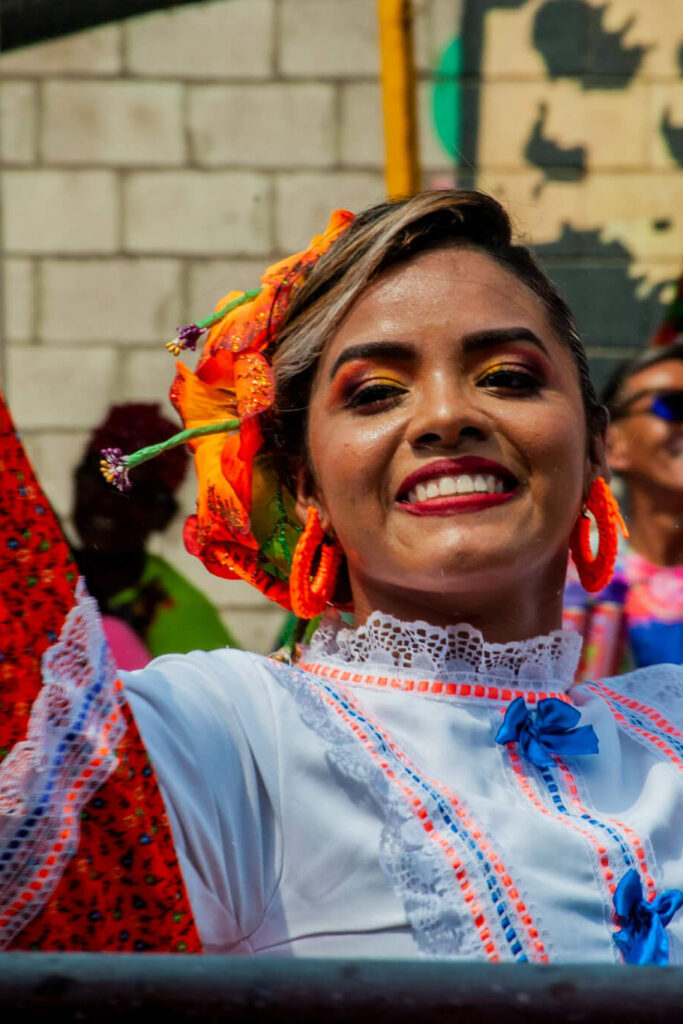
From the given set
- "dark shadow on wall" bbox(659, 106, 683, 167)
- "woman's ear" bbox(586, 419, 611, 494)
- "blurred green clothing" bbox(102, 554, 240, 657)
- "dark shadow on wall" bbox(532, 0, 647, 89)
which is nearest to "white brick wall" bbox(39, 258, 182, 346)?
"dark shadow on wall" bbox(532, 0, 647, 89)

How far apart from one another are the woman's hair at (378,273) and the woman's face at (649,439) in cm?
126

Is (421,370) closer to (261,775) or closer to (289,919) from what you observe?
(261,775)

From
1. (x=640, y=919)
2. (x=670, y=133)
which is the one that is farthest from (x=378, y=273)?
(x=670, y=133)

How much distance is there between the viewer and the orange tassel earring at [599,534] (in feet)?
6.43

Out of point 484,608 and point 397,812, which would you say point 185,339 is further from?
point 397,812

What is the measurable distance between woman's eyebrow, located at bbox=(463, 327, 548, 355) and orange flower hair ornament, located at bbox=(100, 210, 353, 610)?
0.33 metres

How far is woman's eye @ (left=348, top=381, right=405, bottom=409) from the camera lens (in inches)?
69.5

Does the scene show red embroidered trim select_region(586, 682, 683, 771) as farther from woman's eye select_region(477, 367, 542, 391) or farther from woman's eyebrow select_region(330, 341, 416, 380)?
woman's eyebrow select_region(330, 341, 416, 380)

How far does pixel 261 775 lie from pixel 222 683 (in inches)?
4.5

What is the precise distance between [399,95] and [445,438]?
1703mm

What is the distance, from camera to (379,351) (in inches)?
70.1

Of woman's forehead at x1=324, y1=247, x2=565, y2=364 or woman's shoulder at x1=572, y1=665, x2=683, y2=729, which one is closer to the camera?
woman's forehead at x1=324, y1=247, x2=565, y2=364

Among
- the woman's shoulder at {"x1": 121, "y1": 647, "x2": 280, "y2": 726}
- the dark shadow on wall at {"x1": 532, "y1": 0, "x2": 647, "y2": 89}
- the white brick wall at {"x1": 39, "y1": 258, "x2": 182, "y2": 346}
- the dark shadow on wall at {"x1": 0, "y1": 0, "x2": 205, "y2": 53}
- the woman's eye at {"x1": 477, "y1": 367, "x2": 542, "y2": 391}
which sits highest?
the dark shadow on wall at {"x1": 0, "y1": 0, "x2": 205, "y2": 53}

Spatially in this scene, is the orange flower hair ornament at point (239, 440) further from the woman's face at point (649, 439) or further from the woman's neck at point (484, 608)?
the woman's face at point (649, 439)
